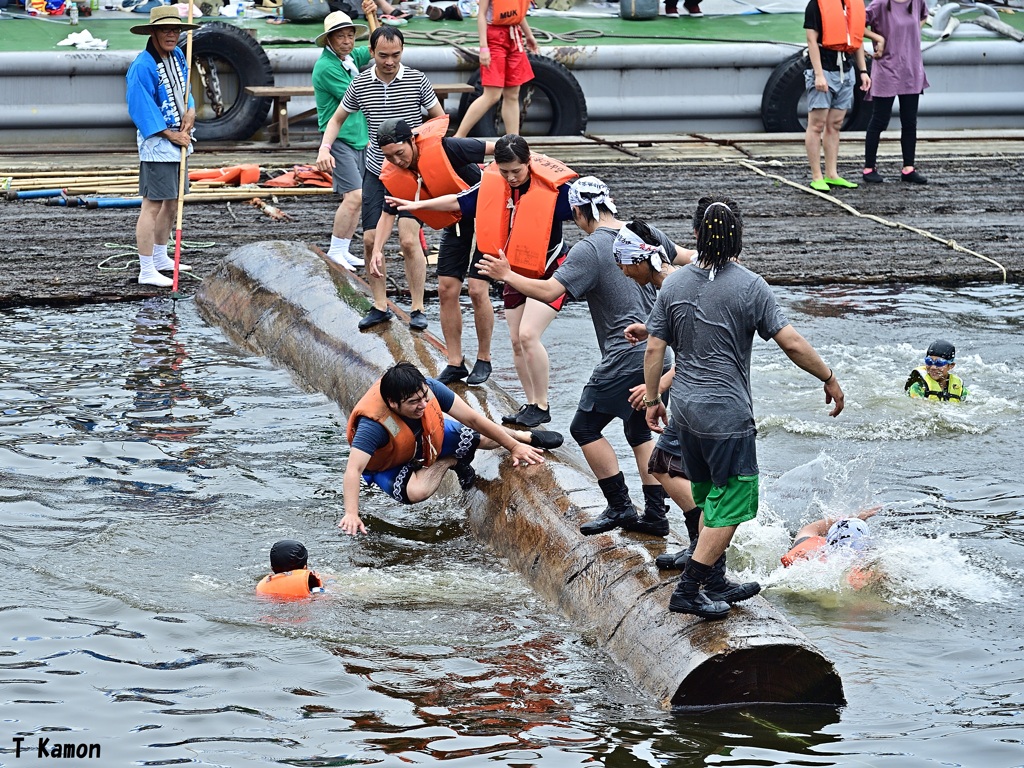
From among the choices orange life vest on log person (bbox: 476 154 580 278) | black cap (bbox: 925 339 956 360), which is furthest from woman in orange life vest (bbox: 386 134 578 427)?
black cap (bbox: 925 339 956 360)

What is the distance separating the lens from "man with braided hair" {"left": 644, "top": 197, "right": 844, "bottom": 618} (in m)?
5.55

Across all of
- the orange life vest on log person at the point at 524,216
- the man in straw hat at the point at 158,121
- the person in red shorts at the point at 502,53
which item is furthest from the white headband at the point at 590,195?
the person in red shorts at the point at 502,53

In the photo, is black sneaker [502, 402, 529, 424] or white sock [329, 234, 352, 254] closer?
black sneaker [502, 402, 529, 424]

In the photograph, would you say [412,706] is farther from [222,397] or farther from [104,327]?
[104,327]

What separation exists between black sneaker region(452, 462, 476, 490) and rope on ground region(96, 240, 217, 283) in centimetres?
522

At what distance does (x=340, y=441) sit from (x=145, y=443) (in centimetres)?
123

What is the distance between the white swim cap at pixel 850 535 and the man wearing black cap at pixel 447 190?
239 cm

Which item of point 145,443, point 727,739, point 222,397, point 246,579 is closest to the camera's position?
point 727,739

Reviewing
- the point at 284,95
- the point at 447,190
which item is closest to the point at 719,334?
the point at 447,190

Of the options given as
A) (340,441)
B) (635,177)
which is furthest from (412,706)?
(635,177)

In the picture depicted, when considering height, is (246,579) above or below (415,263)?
below

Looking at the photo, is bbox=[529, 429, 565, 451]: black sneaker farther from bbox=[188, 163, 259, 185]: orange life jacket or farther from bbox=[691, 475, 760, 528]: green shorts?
bbox=[188, 163, 259, 185]: orange life jacket

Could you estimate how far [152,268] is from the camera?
12.2m

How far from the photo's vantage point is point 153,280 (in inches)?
478
